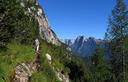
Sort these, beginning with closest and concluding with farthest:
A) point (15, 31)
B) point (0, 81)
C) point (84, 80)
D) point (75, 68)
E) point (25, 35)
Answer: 1. point (0, 81)
2. point (15, 31)
3. point (25, 35)
4. point (75, 68)
5. point (84, 80)

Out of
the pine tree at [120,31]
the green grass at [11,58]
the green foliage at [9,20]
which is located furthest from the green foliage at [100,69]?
the green grass at [11,58]

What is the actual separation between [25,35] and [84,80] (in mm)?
43022

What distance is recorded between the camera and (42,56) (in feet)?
91.4

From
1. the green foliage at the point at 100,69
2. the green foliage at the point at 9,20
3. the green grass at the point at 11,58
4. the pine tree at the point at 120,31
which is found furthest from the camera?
the green foliage at the point at 100,69

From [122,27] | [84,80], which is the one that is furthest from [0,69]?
[84,80]

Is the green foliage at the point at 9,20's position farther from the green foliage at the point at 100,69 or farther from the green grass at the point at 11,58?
the green foliage at the point at 100,69

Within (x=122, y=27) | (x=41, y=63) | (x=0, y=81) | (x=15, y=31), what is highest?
(x=122, y=27)

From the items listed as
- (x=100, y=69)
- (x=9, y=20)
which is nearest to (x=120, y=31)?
(x=9, y=20)

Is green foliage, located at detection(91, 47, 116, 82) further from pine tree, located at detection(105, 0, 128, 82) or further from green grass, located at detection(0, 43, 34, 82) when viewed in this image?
green grass, located at detection(0, 43, 34, 82)

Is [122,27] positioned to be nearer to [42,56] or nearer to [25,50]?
[42,56]

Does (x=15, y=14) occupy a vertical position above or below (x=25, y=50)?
above

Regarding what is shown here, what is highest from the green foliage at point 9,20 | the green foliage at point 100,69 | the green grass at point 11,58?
the green foliage at point 100,69

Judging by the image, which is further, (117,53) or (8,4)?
(117,53)

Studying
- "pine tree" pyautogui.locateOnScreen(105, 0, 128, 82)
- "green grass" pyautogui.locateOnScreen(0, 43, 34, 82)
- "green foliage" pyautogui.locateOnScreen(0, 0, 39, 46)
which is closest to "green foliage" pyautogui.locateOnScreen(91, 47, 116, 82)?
"pine tree" pyautogui.locateOnScreen(105, 0, 128, 82)
